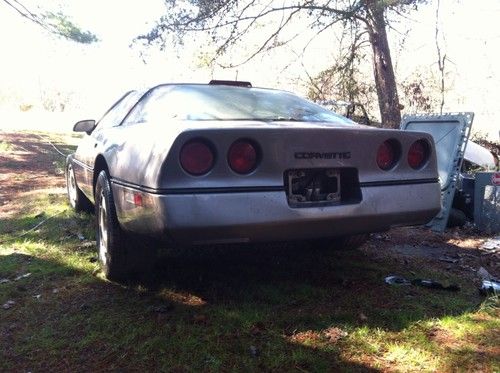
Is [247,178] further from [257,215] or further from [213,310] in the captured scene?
[213,310]

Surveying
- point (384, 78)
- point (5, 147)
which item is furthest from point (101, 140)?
point (5, 147)

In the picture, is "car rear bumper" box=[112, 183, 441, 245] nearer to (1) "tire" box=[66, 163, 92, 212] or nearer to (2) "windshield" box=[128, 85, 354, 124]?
(2) "windshield" box=[128, 85, 354, 124]

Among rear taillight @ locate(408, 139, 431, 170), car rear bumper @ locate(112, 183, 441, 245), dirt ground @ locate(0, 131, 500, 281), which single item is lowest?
dirt ground @ locate(0, 131, 500, 281)

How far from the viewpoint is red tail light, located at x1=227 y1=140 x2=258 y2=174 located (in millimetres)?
2650

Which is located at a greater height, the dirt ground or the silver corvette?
the silver corvette

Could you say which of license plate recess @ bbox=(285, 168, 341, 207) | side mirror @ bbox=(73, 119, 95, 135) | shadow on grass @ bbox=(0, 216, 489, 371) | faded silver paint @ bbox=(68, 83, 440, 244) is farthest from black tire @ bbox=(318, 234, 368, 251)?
side mirror @ bbox=(73, 119, 95, 135)

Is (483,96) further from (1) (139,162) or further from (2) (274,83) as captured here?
(1) (139,162)

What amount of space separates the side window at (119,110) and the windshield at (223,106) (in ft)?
0.93

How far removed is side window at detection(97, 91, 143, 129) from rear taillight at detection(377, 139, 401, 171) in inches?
82.1

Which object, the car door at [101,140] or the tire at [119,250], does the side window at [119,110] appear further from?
the tire at [119,250]

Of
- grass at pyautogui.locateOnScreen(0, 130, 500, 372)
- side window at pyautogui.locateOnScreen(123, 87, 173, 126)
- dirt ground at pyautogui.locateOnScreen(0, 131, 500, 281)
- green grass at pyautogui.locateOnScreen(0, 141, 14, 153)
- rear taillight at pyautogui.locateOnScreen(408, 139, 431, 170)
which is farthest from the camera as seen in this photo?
green grass at pyautogui.locateOnScreen(0, 141, 14, 153)

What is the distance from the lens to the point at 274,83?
A: 47.9 feet

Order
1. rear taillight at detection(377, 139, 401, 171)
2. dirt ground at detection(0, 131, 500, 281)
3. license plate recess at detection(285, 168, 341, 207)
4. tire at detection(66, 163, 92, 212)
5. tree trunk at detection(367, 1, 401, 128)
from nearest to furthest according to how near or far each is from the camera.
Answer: license plate recess at detection(285, 168, 341, 207) < rear taillight at detection(377, 139, 401, 171) < dirt ground at detection(0, 131, 500, 281) < tire at detection(66, 163, 92, 212) < tree trunk at detection(367, 1, 401, 128)

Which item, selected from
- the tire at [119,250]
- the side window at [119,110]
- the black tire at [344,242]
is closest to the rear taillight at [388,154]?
the black tire at [344,242]
